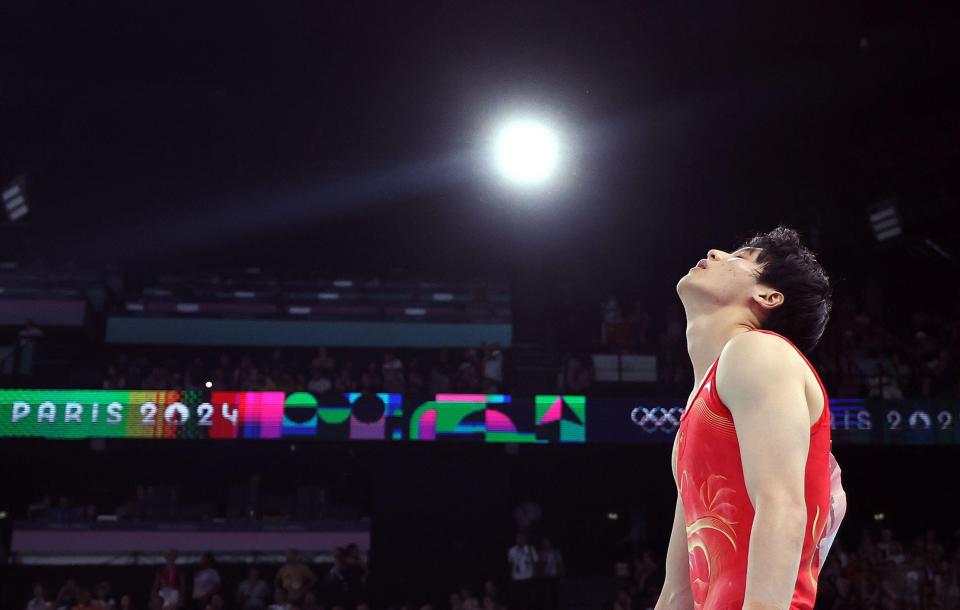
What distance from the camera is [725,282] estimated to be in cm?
225

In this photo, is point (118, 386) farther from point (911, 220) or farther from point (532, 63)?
point (911, 220)

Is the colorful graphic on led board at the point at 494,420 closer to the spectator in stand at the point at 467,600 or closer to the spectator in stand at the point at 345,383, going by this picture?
the spectator in stand at the point at 345,383

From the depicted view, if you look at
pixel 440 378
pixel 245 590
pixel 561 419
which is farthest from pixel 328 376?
pixel 561 419

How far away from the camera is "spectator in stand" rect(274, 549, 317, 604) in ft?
47.4

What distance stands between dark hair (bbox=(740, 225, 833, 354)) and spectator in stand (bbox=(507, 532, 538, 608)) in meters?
13.1

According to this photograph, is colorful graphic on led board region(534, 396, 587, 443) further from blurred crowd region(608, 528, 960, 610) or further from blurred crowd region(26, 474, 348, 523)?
blurred crowd region(26, 474, 348, 523)

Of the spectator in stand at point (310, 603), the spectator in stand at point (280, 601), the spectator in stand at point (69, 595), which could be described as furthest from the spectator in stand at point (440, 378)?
the spectator in stand at point (69, 595)

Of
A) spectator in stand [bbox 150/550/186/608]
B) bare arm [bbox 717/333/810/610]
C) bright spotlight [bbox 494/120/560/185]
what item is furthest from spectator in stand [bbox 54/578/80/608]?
bare arm [bbox 717/333/810/610]

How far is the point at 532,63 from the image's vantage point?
605 inches

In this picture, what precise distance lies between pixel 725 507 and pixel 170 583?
14526 millimetres

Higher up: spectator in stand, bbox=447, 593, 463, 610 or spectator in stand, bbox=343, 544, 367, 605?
spectator in stand, bbox=343, 544, 367, 605

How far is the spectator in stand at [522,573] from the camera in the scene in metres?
14.6

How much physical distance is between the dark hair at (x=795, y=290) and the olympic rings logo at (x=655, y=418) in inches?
527

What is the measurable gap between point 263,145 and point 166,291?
4012mm
